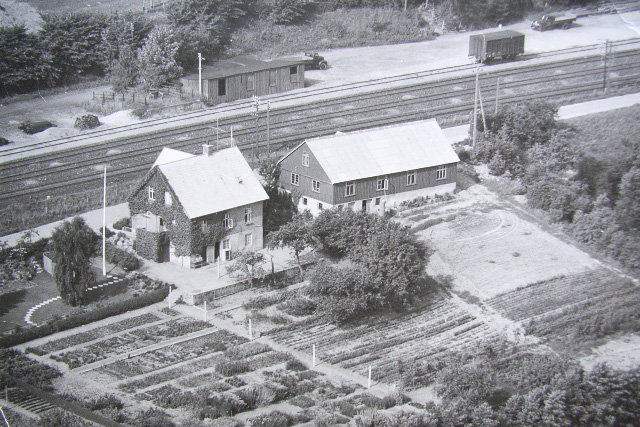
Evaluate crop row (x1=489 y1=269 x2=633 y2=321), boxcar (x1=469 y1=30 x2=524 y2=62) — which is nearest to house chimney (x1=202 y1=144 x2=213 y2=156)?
crop row (x1=489 y1=269 x2=633 y2=321)

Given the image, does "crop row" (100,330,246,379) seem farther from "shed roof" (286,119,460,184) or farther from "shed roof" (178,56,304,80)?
"shed roof" (178,56,304,80)

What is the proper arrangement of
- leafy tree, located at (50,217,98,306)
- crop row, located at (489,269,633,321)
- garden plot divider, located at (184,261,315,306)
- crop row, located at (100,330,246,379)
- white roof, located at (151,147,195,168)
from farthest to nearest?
1. white roof, located at (151,147,195,168)
2. crop row, located at (489,269,633,321)
3. garden plot divider, located at (184,261,315,306)
4. leafy tree, located at (50,217,98,306)
5. crop row, located at (100,330,246,379)

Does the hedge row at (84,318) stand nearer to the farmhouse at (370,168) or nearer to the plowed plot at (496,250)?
the farmhouse at (370,168)

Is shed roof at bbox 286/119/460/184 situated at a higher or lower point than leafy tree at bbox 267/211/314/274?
higher

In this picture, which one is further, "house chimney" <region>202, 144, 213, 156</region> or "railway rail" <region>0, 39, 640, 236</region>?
"railway rail" <region>0, 39, 640, 236</region>

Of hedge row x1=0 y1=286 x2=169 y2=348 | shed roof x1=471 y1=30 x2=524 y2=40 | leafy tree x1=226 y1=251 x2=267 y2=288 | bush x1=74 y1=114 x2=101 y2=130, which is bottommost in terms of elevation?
hedge row x1=0 y1=286 x2=169 y2=348

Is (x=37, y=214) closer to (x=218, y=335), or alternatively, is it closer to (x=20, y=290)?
(x=20, y=290)

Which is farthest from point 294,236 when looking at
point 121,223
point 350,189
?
point 121,223
